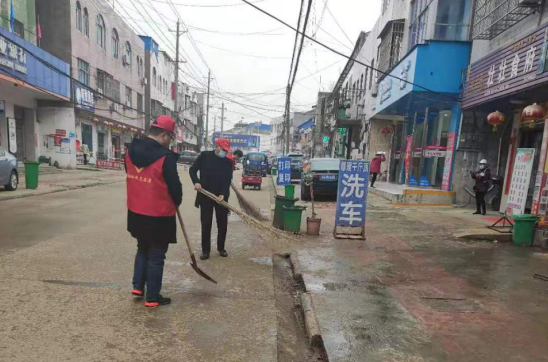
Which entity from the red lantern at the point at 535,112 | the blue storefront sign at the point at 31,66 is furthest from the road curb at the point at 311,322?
the blue storefront sign at the point at 31,66

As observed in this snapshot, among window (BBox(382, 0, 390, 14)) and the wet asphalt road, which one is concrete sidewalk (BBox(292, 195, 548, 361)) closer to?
the wet asphalt road

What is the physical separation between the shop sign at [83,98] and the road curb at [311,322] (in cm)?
2026

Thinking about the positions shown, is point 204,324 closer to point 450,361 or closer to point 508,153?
point 450,361

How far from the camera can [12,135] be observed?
15.8 metres

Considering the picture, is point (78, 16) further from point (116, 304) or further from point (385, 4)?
point (116, 304)

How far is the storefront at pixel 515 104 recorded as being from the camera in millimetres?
6562

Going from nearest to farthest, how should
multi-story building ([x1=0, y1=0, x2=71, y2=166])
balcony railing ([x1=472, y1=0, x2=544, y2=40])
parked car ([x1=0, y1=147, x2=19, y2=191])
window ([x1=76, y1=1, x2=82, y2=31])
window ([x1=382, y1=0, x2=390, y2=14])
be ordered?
balcony railing ([x1=472, y1=0, x2=544, y2=40]), parked car ([x1=0, y1=147, x2=19, y2=191]), multi-story building ([x1=0, y1=0, x2=71, y2=166]), window ([x1=382, y1=0, x2=390, y2=14]), window ([x1=76, y1=1, x2=82, y2=31])

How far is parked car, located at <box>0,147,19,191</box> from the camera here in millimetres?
9484

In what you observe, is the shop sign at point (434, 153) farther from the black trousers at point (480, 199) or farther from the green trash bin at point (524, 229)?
the green trash bin at point (524, 229)

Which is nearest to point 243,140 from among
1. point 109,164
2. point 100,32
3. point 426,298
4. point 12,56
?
point 109,164

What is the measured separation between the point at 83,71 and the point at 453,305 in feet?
74.5

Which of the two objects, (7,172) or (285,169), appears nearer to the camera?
(7,172)

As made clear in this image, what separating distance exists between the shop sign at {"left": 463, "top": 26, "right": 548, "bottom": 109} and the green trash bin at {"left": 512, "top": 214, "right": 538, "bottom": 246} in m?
2.59

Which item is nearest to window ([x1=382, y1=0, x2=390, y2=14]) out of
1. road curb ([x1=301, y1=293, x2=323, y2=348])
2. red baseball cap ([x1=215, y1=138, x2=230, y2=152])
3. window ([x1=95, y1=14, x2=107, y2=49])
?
red baseball cap ([x1=215, y1=138, x2=230, y2=152])
